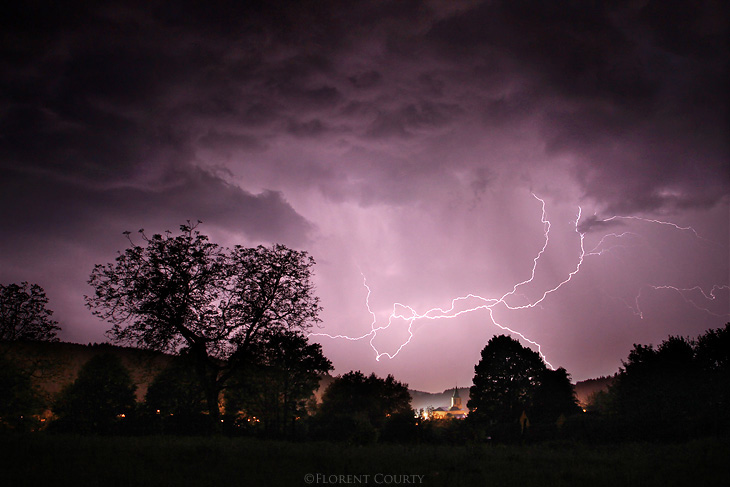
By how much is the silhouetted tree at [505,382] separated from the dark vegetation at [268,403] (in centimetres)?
14

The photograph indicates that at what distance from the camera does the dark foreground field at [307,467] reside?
849 cm

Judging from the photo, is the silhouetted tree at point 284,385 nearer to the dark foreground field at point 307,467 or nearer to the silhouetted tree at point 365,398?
the silhouetted tree at point 365,398

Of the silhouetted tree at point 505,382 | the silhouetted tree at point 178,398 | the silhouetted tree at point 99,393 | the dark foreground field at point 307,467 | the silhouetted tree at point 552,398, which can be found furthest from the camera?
the silhouetted tree at point 505,382

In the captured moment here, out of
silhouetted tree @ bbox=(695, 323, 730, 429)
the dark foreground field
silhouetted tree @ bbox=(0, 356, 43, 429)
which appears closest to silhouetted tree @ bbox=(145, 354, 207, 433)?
silhouetted tree @ bbox=(0, 356, 43, 429)

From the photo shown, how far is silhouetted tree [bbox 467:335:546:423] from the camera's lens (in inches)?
1973

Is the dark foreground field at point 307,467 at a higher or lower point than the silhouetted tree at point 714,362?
lower

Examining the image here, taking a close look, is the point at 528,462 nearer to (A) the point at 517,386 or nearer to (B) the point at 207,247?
(B) the point at 207,247

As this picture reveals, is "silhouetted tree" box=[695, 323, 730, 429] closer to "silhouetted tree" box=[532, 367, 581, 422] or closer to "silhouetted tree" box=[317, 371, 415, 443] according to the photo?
"silhouetted tree" box=[532, 367, 581, 422]

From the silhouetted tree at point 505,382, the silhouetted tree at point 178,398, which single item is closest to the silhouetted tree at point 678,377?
the silhouetted tree at point 505,382

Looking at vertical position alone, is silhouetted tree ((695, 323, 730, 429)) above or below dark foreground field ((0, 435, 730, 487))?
above

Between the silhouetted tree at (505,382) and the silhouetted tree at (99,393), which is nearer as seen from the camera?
the silhouetted tree at (99,393)

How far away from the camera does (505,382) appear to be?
51.4 m

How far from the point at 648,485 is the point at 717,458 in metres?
5.17

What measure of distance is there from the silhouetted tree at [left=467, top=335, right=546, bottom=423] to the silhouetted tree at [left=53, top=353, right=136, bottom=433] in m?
39.2
